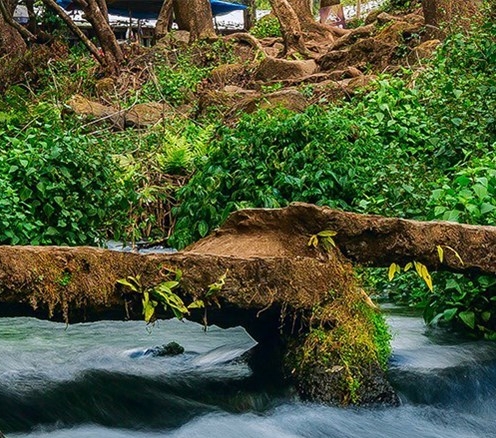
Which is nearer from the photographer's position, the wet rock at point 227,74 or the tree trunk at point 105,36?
the wet rock at point 227,74

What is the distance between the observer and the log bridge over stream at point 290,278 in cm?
568

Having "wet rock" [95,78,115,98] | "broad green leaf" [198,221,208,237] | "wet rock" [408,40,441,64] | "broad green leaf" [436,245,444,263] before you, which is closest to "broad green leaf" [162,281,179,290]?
"broad green leaf" [436,245,444,263]

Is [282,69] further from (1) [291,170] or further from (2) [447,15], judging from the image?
(1) [291,170]

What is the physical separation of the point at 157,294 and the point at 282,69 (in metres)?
12.8

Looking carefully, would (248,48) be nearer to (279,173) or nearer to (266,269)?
(279,173)

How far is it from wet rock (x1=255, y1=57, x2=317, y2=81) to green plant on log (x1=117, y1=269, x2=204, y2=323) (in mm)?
12530

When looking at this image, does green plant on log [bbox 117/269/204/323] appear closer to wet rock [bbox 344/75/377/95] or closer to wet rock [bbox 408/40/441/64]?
wet rock [bbox 344/75/377/95]

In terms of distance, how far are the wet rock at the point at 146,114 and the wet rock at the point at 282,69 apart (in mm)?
2352

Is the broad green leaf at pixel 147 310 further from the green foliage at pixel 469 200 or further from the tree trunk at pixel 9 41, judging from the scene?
the tree trunk at pixel 9 41

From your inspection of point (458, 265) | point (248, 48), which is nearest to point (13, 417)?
point (458, 265)

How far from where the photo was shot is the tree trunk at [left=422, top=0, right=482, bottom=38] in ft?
50.3

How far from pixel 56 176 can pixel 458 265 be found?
485cm

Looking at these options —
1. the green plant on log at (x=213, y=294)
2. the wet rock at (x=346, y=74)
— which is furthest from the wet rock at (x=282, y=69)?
the green plant on log at (x=213, y=294)

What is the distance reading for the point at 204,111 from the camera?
657 inches
